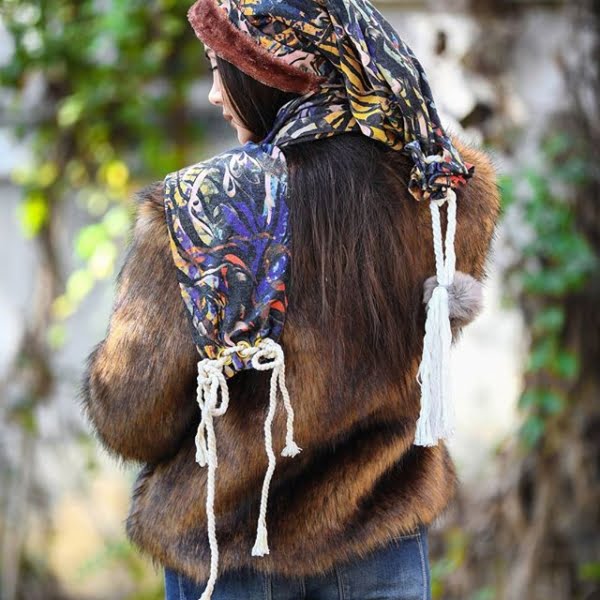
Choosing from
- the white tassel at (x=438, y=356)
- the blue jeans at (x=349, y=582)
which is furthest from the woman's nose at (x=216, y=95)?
the blue jeans at (x=349, y=582)

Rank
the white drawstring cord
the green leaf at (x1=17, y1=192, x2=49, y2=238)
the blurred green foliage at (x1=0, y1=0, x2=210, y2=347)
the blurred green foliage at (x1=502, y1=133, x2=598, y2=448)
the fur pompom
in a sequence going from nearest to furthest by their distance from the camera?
1. the white drawstring cord
2. the fur pompom
3. the blurred green foliage at (x1=502, y1=133, x2=598, y2=448)
4. the blurred green foliage at (x1=0, y1=0, x2=210, y2=347)
5. the green leaf at (x1=17, y1=192, x2=49, y2=238)

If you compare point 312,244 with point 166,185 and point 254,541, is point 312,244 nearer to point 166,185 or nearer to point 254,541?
point 166,185

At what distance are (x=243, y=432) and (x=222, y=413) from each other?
0.23ft

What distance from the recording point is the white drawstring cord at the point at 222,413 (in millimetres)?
1511

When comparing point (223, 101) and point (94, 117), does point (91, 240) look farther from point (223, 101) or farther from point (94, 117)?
point (223, 101)

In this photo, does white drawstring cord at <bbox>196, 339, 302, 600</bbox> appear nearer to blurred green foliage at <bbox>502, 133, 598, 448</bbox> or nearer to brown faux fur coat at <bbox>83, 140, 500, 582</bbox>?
brown faux fur coat at <bbox>83, 140, 500, 582</bbox>

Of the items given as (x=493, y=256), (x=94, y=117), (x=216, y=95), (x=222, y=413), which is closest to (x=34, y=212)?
(x=94, y=117)

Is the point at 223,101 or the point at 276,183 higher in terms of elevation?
the point at 223,101

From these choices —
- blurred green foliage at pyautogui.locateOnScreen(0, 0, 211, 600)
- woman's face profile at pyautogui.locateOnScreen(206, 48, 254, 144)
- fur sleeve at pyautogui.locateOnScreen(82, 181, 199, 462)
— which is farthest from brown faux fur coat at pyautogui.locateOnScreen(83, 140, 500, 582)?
blurred green foliage at pyautogui.locateOnScreen(0, 0, 211, 600)

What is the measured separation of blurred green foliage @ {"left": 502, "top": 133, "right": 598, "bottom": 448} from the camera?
10.5ft

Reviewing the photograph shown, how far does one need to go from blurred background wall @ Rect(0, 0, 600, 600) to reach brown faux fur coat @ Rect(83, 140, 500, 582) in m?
1.57

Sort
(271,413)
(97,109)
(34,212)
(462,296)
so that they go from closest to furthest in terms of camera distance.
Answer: (271,413), (462,296), (97,109), (34,212)

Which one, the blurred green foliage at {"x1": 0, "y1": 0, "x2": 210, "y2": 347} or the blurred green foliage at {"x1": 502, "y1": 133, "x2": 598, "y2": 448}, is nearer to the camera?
the blurred green foliage at {"x1": 502, "y1": 133, "x2": 598, "y2": 448}

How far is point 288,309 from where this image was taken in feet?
5.17
